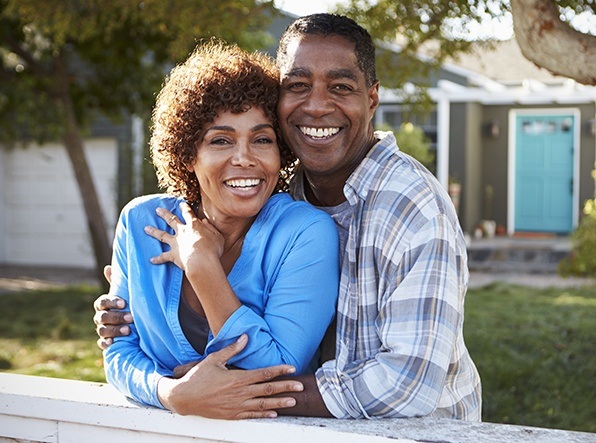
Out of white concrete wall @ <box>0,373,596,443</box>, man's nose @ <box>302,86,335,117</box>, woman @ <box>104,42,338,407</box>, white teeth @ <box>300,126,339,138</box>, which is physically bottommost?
white concrete wall @ <box>0,373,596,443</box>

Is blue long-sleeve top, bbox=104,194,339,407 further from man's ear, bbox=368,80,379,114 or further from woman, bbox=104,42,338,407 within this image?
man's ear, bbox=368,80,379,114

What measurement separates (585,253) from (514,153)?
983 centimetres

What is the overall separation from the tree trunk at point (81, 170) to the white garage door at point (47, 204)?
469 cm

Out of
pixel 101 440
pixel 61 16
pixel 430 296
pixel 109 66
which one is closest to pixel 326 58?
pixel 430 296

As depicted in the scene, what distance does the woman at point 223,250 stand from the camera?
2.58 m

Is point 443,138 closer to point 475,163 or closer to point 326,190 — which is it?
point 475,163

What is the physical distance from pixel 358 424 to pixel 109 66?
789 cm

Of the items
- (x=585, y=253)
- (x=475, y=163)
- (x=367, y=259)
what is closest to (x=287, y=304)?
(x=367, y=259)

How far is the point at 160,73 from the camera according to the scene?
9.87 meters

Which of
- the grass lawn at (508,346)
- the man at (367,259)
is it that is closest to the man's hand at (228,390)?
the man at (367,259)

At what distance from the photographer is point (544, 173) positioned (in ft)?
58.3

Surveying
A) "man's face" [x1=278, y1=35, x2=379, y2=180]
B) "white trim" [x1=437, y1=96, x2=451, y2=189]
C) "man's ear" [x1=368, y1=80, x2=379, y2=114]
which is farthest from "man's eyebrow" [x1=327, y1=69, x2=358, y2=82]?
"white trim" [x1=437, y1=96, x2=451, y2=189]

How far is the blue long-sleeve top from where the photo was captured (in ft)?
8.45

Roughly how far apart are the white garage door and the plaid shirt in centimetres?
1256
